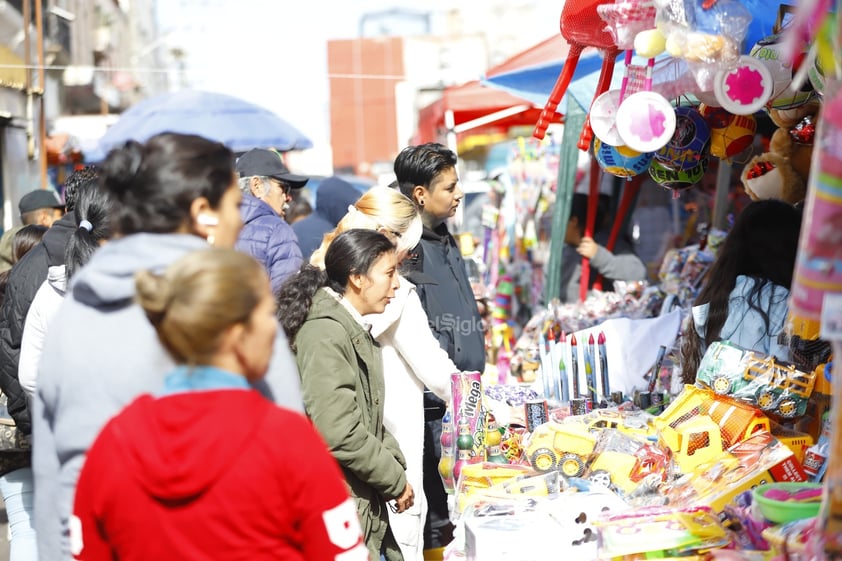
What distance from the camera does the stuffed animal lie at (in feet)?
15.1

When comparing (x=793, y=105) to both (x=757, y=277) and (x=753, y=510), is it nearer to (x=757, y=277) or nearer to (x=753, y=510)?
(x=757, y=277)

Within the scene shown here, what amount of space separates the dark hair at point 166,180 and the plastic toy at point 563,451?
1.65m

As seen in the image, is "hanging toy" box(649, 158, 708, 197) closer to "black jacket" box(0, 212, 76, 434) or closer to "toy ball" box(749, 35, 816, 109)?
"toy ball" box(749, 35, 816, 109)

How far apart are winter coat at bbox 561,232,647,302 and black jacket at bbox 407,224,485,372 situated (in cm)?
244

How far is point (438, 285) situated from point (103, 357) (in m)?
2.71

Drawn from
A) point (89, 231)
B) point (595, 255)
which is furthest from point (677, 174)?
point (595, 255)

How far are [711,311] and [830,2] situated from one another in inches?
88.1

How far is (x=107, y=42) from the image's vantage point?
96.0ft

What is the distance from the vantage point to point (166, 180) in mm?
2049

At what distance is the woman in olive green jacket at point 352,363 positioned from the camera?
10.4 feet

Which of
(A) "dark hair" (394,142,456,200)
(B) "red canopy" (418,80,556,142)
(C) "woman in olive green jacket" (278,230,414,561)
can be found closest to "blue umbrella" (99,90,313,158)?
(B) "red canopy" (418,80,556,142)

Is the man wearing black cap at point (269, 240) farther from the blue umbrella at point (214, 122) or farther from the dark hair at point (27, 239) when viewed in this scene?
the blue umbrella at point (214, 122)

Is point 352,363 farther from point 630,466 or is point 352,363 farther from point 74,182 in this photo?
point 74,182

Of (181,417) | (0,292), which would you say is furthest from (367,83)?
(181,417)
